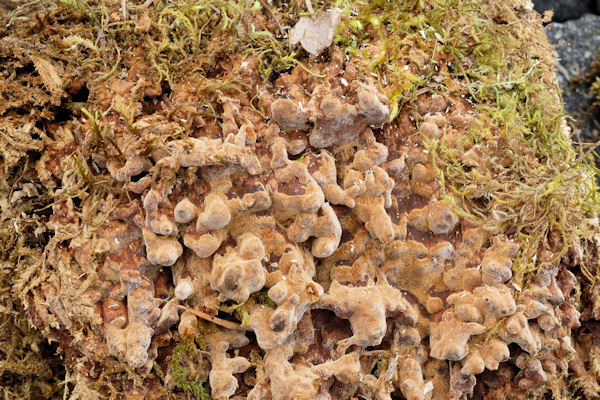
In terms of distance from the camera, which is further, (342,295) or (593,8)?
(593,8)

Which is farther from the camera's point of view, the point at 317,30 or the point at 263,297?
the point at 317,30

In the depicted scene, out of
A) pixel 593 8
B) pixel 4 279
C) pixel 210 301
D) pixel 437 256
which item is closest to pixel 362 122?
pixel 437 256

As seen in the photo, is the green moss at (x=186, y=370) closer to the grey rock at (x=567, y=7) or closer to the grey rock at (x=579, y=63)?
the grey rock at (x=579, y=63)

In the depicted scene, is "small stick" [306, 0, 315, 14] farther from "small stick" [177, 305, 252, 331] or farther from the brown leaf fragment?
"small stick" [177, 305, 252, 331]

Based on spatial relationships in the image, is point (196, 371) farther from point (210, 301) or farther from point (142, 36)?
point (142, 36)

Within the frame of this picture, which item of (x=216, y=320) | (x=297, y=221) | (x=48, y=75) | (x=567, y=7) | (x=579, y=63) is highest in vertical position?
(x=48, y=75)

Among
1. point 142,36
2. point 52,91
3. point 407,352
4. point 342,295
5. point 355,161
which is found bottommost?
point 407,352

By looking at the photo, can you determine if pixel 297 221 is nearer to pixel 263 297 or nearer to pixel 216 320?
pixel 263 297

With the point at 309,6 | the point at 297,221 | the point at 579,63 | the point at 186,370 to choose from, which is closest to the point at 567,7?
the point at 579,63
